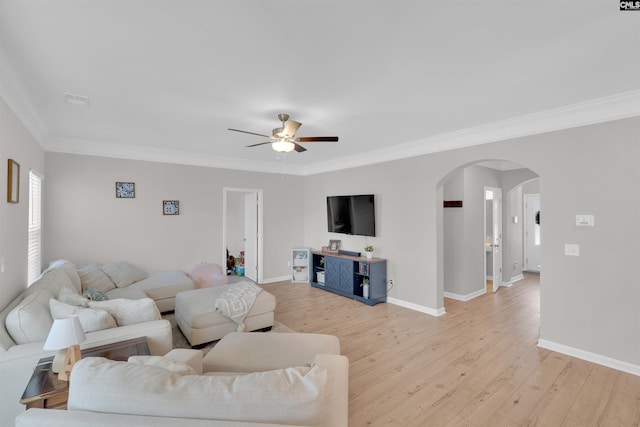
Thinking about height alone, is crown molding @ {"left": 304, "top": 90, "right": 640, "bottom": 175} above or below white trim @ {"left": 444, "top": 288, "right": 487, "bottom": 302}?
above

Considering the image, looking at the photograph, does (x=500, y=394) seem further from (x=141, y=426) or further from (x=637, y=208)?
(x=141, y=426)

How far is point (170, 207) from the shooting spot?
204 inches

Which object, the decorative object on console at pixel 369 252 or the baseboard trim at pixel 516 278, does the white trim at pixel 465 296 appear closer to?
the baseboard trim at pixel 516 278

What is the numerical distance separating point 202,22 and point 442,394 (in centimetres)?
328

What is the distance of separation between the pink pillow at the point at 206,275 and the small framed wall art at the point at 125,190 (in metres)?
1.61

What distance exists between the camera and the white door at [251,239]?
635 centimetres

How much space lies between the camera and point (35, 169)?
3.57 meters

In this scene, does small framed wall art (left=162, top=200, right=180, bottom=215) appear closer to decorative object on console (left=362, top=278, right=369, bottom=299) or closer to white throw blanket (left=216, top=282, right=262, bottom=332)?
white throw blanket (left=216, top=282, right=262, bottom=332)

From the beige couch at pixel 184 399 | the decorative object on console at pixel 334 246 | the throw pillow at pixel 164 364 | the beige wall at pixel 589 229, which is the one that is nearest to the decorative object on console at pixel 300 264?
the decorative object on console at pixel 334 246

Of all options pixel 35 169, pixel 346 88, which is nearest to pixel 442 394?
pixel 346 88

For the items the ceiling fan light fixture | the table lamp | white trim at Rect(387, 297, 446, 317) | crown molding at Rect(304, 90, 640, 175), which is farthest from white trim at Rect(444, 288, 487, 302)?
the table lamp

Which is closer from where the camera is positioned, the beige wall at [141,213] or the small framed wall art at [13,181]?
the small framed wall art at [13,181]

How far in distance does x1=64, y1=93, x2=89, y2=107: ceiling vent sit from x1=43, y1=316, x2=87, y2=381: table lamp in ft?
7.23

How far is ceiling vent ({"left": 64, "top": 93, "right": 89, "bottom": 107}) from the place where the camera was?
110 inches
